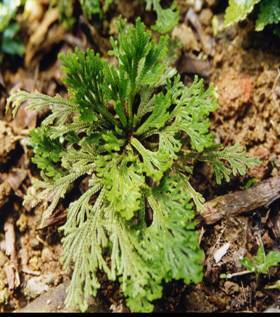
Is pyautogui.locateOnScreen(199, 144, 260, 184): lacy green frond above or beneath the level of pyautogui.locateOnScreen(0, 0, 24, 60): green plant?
beneath

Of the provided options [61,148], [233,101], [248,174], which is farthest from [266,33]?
[61,148]

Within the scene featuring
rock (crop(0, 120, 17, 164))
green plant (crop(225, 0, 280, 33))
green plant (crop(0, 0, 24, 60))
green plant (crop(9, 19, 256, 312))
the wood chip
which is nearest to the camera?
green plant (crop(9, 19, 256, 312))

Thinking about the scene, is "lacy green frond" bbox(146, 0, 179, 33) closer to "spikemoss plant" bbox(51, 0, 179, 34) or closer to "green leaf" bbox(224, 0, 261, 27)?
"spikemoss plant" bbox(51, 0, 179, 34)

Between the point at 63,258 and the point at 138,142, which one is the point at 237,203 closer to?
the point at 138,142

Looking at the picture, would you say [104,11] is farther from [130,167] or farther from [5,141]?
[130,167]

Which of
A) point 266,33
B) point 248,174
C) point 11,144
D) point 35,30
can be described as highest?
Answer: point 35,30

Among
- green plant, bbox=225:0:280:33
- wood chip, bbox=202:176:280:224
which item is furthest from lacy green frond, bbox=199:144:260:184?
green plant, bbox=225:0:280:33

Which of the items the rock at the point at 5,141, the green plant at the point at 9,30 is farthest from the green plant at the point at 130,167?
the green plant at the point at 9,30

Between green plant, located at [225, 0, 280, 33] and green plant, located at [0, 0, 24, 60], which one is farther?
green plant, located at [0, 0, 24, 60]
